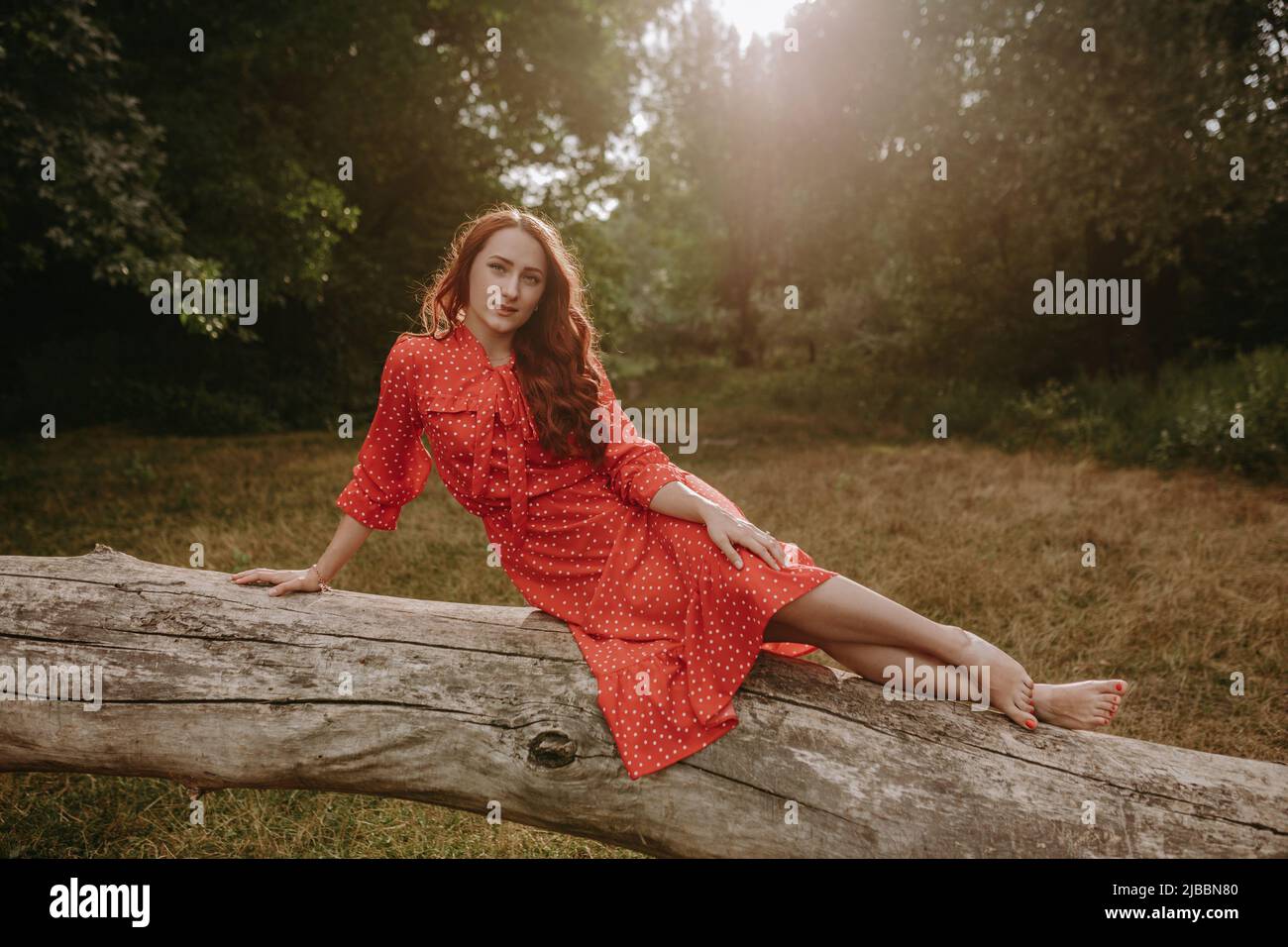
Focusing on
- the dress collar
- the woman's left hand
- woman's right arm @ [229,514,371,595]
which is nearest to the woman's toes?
the woman's left hand

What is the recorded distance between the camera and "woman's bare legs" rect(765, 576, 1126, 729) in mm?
2553

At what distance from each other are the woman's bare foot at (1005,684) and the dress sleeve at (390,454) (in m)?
1.99

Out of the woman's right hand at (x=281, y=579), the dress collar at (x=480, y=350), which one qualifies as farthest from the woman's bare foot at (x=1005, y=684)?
the woman's right hand at (x=281, y=579)

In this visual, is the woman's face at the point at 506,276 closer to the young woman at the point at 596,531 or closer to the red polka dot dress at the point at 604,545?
the young woman at the point at 596,531

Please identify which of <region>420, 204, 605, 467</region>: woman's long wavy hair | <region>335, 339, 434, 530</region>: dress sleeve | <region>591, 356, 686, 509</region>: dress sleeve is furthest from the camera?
<region>335, 339, 434, 530</region>: dress sleeve

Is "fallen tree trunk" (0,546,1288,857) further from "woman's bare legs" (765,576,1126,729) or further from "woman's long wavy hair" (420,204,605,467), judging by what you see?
"woman's long wavy hair" (420,204,605,467)

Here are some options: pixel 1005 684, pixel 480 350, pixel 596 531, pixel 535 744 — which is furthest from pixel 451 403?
pixel 1005 684

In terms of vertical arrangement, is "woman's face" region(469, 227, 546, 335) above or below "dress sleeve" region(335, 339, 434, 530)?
above

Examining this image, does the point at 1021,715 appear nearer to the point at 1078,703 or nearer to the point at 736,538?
the point at 1078,703

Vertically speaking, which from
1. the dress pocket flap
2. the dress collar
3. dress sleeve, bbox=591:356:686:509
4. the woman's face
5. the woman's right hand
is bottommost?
the woman's right hand

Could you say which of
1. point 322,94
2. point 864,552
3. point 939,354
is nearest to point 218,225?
point 322,94

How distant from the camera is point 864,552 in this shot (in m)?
6.04

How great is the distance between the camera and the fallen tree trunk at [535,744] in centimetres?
230

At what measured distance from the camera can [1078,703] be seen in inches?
103
